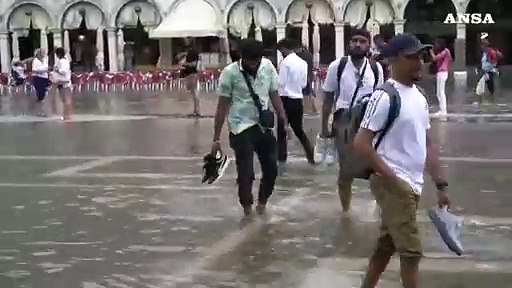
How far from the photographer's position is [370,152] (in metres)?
5.83

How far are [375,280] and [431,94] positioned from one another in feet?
75.4

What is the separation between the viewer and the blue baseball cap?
5879mm

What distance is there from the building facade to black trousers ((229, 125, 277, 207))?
95.9 ft

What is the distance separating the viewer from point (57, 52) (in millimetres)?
21422

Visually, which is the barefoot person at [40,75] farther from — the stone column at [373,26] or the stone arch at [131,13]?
the stone column at [373,26]

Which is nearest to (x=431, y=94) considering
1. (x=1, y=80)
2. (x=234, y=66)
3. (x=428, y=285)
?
(x=1, y=80)

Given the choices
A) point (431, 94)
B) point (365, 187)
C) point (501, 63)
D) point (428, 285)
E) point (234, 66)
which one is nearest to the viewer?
point (428, 285)

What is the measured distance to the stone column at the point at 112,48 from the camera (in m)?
42.2

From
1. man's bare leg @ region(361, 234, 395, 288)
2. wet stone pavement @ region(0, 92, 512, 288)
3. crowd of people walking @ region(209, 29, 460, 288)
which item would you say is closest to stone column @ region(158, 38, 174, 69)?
wet stone pavement @ region(0, 92, 512, 288)

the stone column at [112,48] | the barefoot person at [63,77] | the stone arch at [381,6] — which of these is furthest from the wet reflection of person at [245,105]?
the stone column at [112,48]

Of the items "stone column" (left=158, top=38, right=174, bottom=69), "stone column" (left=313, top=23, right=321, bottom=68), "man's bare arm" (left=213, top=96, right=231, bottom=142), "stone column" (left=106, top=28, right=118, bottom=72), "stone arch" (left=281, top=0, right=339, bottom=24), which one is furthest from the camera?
"stone column" (left=158, top=38, right=174, bottom=69)

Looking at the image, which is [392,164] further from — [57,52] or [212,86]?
[212,86]

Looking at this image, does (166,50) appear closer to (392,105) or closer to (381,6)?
(381,6)

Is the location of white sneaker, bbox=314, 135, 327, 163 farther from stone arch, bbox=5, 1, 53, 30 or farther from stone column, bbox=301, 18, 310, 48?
stone arch, bbox=5, 1, 53, 30
